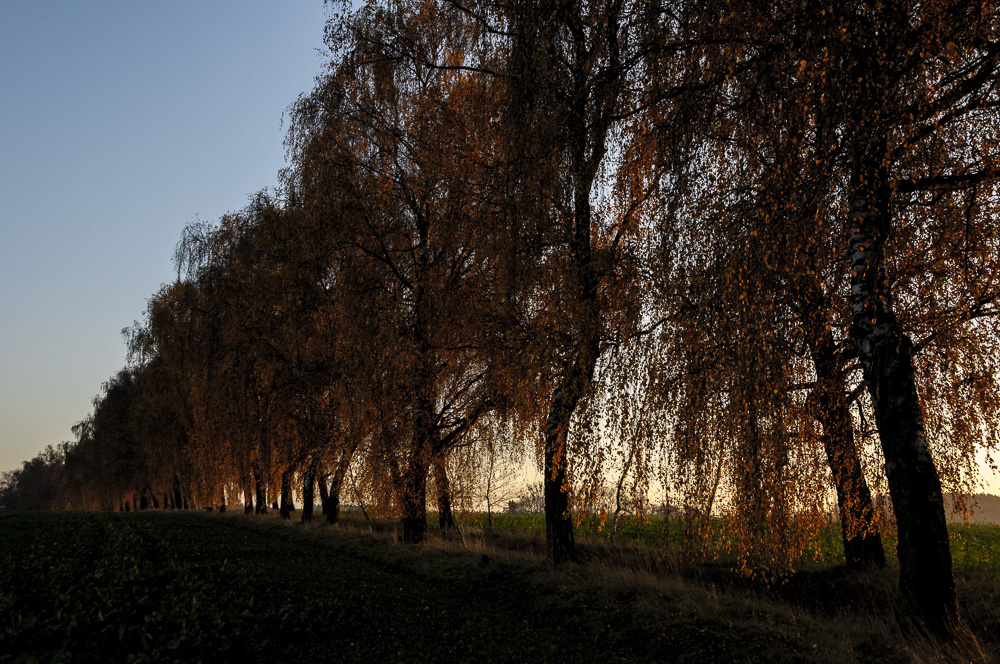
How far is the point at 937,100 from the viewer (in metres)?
5.59

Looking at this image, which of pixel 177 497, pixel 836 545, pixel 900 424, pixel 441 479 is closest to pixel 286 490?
pixel 441 479

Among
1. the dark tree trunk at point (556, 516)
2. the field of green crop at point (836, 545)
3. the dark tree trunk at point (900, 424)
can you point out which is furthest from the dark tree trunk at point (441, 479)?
the dark tree trunk at point (900, 424)

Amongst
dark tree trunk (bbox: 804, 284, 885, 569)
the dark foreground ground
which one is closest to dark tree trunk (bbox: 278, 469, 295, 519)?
the dark foreground ground

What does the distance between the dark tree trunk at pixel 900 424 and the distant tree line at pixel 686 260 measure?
0.10 feet

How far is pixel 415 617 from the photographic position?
26.3 ft

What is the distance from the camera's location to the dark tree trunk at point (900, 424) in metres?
6.18

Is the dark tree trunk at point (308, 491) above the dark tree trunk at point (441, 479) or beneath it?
beneath

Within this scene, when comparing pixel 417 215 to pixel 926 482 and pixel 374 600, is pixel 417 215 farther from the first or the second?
pixel 926 482

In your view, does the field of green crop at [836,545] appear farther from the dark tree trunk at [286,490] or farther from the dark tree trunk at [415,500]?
the dark tree trunk at [286,490]

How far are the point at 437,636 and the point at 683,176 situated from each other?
6348 millimetres

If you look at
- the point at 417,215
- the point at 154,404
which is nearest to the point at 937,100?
the point at 417,215

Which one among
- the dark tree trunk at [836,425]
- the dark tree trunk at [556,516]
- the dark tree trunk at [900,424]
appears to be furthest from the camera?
the dark tree trunk at [556,516]

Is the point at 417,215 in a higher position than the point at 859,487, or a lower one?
higher

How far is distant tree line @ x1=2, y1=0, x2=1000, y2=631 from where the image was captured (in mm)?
5656
